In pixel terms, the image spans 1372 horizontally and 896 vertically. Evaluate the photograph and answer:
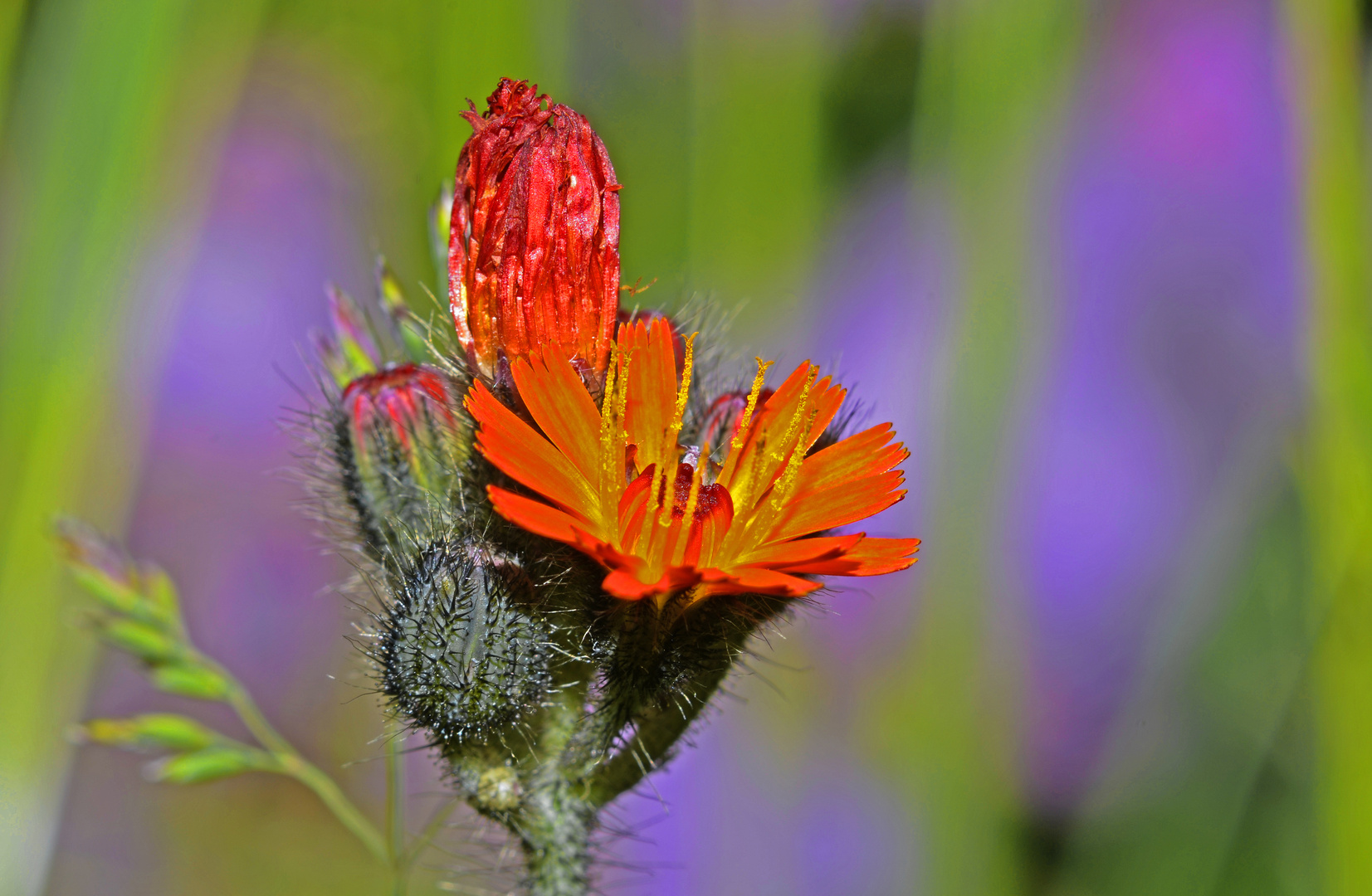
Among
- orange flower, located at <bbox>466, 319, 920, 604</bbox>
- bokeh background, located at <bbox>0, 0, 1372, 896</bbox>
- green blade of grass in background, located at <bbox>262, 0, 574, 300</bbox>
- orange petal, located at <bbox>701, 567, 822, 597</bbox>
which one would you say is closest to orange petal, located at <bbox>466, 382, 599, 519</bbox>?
orange flower, located at <bbox>466, 319, 920, 604</bbox>

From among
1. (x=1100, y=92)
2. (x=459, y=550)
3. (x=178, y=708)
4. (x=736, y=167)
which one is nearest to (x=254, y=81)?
(x=736, y=167)

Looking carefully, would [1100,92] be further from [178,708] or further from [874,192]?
[178,708]

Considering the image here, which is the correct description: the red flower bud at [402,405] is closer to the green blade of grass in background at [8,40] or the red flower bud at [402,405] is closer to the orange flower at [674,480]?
the orange flower at [674,480]

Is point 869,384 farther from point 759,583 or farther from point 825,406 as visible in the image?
point 759,583

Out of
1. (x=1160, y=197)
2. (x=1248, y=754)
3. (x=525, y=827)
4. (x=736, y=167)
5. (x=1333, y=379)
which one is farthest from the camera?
(x=1160, y=197)

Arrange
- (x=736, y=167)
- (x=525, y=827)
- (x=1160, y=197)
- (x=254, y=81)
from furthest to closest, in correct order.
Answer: (x=1160, y=197) → (x=736, y=167) → (x=254, y=81) → (x=525, y=827)

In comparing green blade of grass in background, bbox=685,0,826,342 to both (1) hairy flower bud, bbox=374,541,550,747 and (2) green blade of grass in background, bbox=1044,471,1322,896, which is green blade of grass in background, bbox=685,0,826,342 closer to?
(2) green blade of grass in background, bbox=1044,471,1322,896

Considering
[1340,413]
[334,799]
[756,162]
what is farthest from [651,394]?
[1340,413]
